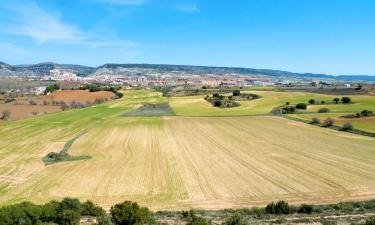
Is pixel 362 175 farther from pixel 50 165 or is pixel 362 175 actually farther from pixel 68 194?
pixel 50 165

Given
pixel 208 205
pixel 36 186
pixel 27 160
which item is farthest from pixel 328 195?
pixel 27 160

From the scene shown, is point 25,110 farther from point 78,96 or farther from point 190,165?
point 190,165

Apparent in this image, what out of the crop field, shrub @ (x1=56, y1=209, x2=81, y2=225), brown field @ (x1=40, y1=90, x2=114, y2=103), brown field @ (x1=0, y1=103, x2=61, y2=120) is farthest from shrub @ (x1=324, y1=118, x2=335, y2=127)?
brown field @ (x1=40, y1=90, x2=114, y2=103)

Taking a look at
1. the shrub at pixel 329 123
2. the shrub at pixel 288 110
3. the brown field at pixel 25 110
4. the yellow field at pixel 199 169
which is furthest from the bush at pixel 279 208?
the brown field at pixel 25 110

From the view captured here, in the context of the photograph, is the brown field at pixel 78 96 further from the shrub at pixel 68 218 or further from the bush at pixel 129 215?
the bush at pixel 129 215

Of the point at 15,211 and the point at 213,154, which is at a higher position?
the point at 15,211

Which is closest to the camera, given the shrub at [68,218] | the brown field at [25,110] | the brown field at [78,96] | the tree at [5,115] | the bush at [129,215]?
the shrub at [68,218]

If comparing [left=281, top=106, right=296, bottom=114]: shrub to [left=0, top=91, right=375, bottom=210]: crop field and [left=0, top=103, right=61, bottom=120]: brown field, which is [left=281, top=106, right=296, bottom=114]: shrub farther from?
[left=0, top=103, right=61, bottom=120]: brown field
